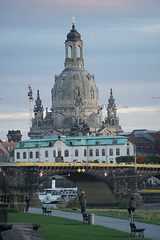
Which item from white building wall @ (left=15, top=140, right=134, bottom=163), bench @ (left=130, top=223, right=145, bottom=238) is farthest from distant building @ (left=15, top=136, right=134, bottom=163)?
bench @ (left=130, top=223, right=145, bottom=238)

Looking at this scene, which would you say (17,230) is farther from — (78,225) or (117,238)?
(78,225)

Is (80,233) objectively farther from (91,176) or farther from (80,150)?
(80,150)

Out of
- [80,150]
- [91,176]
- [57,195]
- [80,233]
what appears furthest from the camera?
[80,150]

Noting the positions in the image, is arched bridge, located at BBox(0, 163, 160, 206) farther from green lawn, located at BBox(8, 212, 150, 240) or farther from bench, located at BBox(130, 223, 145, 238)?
bench, located at BBox(130, 223, 145, 238)

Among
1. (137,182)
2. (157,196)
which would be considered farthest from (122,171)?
(157,196)

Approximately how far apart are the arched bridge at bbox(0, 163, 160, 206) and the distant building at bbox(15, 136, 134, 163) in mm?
38868

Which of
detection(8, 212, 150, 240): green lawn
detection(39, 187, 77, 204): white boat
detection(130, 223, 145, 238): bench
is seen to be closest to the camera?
detection(8, 212, 150, 240): green lawn

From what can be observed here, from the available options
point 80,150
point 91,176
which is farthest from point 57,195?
point 80,150

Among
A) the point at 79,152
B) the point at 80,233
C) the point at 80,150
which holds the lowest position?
the point at 80,233

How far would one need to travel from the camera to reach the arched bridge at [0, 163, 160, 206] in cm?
12781

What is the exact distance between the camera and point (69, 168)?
137 metres

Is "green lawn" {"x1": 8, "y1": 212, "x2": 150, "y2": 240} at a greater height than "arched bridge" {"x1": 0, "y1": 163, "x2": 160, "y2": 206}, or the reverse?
"arched bridge" {"x1": 0, "y1": 163, "x2": 160, "y2": 206}

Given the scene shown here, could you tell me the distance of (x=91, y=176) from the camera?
142500mm

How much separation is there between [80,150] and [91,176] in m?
56.2
